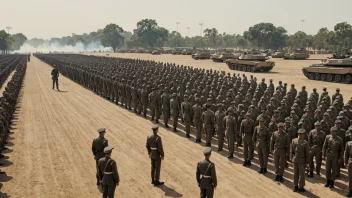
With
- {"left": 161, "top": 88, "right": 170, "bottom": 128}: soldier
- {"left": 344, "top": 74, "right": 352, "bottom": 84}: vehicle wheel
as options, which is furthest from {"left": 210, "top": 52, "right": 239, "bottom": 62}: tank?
{"left": 161, "top": 88, "right": 170, "bottom": 128}: soldier

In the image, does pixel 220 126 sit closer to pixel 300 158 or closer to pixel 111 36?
pixel 300 158

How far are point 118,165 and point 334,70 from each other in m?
23.7

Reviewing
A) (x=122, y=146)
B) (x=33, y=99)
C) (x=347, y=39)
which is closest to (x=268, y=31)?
(x=347, y=39)

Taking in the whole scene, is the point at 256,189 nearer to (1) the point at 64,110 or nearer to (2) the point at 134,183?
(2) the point at 134,183

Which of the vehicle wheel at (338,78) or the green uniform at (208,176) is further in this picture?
the vehicle wheel at (338,78)

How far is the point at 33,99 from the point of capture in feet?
76.3

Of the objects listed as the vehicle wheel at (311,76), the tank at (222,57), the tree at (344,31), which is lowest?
the vehicle wheel at (311,76)

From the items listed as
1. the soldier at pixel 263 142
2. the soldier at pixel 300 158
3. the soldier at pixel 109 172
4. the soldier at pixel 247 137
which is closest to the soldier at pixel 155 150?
the soldier at pixel 109 172

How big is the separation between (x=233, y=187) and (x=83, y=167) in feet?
14.3

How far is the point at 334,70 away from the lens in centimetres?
2877

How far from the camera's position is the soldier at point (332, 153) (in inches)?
347

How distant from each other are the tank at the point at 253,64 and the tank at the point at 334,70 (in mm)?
6040

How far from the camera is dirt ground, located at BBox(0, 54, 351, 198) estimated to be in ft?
28.6

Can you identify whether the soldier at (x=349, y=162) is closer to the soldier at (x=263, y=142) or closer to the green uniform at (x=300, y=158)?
the green uniform at (x=300, y=158)
